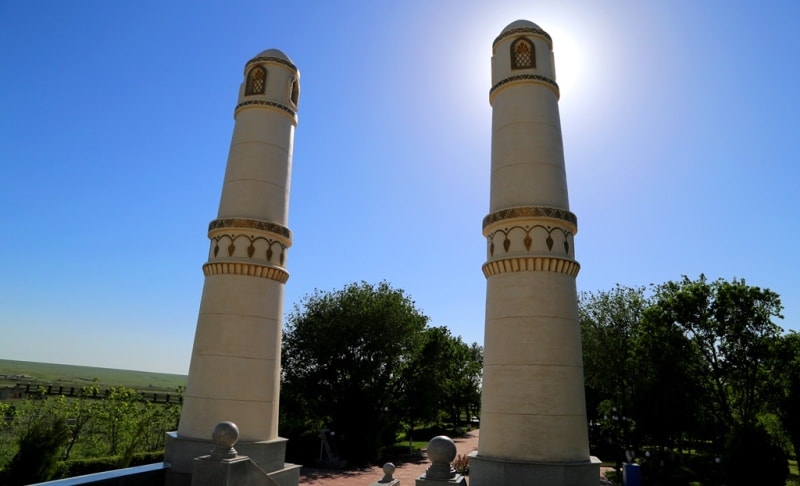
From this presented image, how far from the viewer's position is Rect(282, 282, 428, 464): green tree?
110 feet

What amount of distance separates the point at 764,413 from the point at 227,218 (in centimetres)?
3556

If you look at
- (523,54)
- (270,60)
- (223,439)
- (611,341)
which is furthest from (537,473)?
(611,341)

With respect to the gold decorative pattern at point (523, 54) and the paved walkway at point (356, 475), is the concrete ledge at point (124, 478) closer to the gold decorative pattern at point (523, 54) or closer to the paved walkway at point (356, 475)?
the gold decorative pattern at point (523, 54)

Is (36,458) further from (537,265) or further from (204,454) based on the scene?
(537,265)

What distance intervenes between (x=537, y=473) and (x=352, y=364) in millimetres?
25796

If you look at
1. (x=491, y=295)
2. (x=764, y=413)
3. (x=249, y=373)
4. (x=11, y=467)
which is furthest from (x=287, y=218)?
(x=764, y=413)

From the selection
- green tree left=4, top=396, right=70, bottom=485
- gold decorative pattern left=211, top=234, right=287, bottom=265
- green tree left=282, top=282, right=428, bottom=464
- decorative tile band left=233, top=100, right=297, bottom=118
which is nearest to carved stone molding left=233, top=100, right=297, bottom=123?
decorative tile band left=233, top=100, right=297, bottom=118

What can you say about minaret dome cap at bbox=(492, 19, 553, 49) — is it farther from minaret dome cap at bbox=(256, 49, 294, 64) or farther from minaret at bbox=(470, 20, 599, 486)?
minaret dome cap at bbox=(256, 49, 294, 64)

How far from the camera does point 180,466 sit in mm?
11727

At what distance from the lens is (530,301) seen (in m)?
11.2

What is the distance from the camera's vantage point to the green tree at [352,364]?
33625 millimetres

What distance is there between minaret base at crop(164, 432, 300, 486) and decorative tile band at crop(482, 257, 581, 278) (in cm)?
721

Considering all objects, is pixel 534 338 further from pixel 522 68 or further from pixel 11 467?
pixel 11 467

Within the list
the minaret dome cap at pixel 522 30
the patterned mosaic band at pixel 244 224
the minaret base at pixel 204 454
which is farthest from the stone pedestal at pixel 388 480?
the minaret dome cap at pixel 522 30
